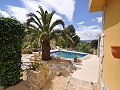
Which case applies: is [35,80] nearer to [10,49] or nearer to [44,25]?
[10,49]

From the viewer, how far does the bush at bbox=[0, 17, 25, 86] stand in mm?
8632

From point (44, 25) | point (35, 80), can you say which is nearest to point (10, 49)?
point (35, 80)

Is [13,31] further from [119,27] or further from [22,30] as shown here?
[119,27]

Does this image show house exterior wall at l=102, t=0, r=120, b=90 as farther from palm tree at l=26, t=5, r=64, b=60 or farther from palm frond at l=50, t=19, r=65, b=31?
palm frond at l=50, t=19, r=65, b=31

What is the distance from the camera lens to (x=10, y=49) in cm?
894

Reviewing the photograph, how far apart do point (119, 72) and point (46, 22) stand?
1512cm

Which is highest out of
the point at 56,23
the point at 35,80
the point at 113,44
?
the point at 56,23

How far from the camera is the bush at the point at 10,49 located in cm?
863

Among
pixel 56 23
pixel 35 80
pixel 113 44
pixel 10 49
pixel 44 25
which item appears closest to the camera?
pixel 113 44

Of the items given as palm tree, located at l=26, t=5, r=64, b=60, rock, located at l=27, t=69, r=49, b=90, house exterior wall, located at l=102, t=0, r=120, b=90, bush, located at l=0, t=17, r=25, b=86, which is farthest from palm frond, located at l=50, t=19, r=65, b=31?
house exterior wall, located at l=102, t=0, r=120, b=90

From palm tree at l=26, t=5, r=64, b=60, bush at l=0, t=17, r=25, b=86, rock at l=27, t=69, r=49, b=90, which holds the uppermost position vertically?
palm tree at l=26, t=5, r=64, b=60

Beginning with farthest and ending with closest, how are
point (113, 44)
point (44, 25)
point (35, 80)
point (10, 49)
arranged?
point (44, 25), point (35, 80), point (10, 49), point (113, 44)

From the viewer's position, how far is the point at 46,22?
17.5 metres

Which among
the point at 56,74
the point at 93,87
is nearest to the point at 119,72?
the point at 93,87
